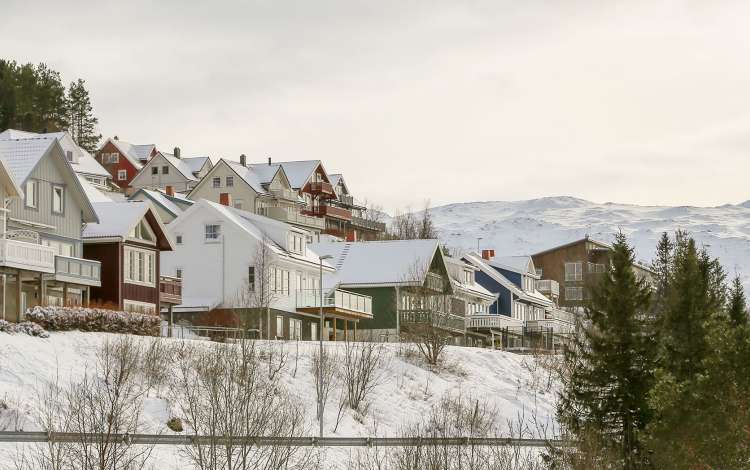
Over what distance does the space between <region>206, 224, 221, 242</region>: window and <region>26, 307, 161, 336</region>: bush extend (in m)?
22.3

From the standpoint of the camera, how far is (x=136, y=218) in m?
75.1

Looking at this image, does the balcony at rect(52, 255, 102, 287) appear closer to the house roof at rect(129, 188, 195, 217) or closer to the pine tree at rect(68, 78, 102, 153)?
the house roof at rect(129, 188, 195, 217)

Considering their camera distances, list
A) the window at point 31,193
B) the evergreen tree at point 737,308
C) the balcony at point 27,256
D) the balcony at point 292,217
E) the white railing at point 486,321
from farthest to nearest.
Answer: the balcony at point 292,217, the white railing at point 486,321, the window at point 31,193, the evergreen tree at point 737,308, the balcony at point 27,256

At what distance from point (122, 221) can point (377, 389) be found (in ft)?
51.0

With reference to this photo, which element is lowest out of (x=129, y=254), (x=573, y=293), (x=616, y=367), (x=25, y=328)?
(x=616, y=367)

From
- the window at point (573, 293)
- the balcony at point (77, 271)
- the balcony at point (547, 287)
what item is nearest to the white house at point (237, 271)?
the balcony at point (77, 271)

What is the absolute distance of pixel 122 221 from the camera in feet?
247

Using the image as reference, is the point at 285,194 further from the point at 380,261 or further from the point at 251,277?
the point at 251,277

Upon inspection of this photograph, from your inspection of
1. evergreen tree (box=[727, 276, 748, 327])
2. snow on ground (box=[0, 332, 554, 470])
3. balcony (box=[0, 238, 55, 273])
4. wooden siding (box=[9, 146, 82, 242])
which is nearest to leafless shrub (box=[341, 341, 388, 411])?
snow on ground (box=[0, 332, 554, 470])

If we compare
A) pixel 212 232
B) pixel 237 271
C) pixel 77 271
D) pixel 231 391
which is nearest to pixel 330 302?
pixel 237 271

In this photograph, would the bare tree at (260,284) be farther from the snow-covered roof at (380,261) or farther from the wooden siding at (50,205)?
the wooden siding at (50,205)

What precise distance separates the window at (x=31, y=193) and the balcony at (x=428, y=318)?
77.7 ft

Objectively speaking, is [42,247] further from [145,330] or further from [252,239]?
[252,239]

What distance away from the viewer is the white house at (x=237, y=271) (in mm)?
86500
